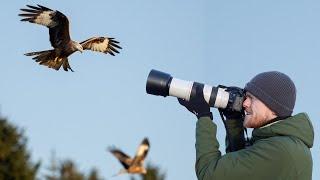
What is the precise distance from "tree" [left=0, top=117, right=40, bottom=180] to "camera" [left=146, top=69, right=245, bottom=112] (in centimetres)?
A: 2138

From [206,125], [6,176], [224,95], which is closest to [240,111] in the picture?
[224,95]

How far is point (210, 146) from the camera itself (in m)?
4.41

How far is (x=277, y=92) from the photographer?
4.41m

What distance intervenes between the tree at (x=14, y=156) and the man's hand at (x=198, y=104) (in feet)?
70.8

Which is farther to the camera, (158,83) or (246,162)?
(158,83)

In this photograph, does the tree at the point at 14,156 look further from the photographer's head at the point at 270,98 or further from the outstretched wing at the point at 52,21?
the photographer's head at the point at 270,98

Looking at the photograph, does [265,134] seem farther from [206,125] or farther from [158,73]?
[158,73]

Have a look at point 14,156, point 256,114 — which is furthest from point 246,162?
point 14,156

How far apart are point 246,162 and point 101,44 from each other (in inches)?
206

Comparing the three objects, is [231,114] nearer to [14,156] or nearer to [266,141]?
[266,141]

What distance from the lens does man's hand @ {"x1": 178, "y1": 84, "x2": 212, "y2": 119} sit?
470 cm

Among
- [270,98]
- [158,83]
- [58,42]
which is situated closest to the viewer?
[270,98]

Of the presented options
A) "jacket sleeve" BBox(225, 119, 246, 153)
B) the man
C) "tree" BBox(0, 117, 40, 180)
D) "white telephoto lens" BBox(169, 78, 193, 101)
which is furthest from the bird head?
"tree" BBox(0, 117, 40, 180)

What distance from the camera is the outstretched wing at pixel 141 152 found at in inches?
221
